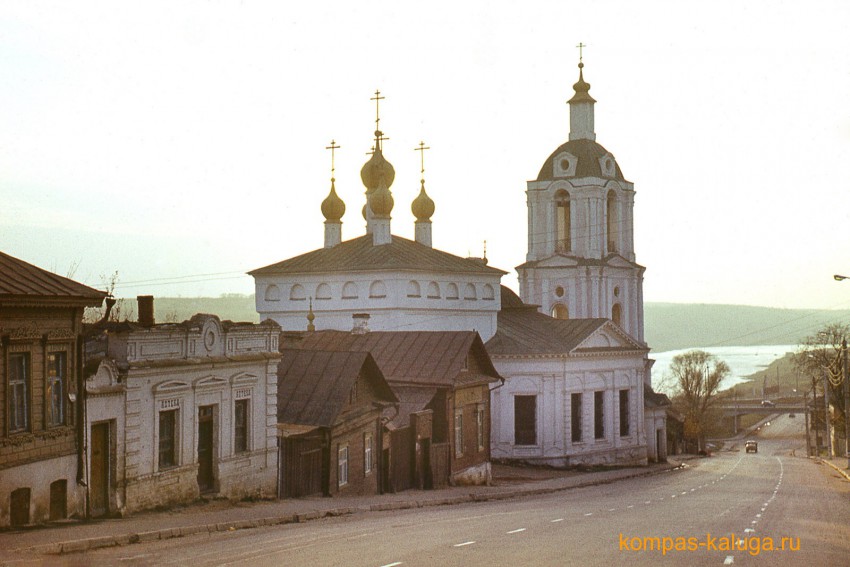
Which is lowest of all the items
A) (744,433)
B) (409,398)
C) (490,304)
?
(744,433)

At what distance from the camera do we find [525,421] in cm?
5850

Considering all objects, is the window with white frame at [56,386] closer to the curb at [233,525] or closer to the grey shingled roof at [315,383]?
the curb at [233,525]

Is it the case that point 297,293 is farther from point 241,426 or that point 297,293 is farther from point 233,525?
point 233,525

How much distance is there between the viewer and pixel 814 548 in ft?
66.7

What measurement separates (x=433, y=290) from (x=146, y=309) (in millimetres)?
32121

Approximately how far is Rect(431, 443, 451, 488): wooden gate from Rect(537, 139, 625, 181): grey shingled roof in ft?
124

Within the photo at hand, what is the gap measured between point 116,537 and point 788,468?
56.0 m

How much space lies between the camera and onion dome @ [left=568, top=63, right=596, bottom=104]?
8012cm

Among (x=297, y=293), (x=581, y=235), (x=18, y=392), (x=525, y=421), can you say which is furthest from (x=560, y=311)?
(x=18, y=392)

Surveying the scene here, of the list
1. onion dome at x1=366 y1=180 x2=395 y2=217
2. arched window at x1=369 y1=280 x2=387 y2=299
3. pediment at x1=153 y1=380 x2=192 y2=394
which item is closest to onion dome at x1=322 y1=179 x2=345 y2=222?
onion dome at x1=366 y1=180 x2=395 y2=217

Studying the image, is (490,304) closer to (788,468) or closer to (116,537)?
(788,468)

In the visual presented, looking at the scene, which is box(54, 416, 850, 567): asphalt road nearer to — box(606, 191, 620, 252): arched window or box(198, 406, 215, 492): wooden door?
box(198, 406, 215, 492): wooden door

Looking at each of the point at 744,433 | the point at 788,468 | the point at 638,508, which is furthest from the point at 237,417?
the point at 744,433

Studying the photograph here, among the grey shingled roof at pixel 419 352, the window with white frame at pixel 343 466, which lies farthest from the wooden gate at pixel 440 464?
the window with white frame at pixel 343 466
